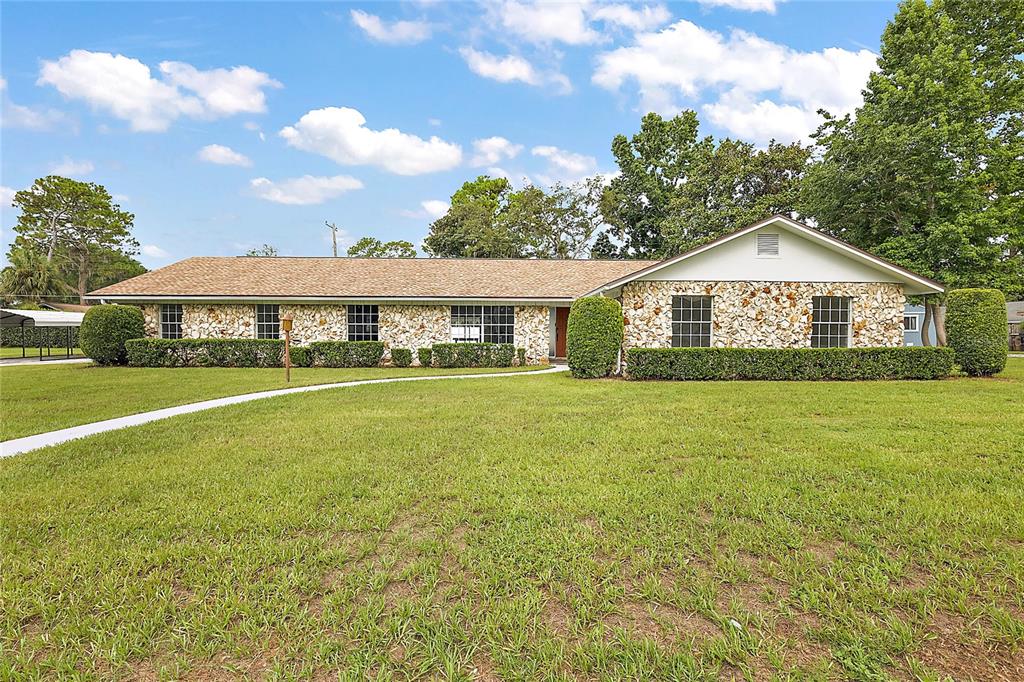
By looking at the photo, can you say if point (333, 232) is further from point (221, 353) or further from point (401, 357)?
point (401, 357)

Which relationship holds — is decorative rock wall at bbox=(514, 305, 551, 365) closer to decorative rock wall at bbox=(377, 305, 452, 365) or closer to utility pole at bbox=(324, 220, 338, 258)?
decorative rock wall at bbox=(377, 305, 452, 365)

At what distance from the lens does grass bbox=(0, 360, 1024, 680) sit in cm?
226

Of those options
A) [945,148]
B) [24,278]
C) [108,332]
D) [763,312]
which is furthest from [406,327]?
[24,278]

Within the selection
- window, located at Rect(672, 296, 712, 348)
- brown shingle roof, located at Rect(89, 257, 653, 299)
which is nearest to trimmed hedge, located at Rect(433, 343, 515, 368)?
brown shingle roof, located at Rect(89, 257, 653, 299)

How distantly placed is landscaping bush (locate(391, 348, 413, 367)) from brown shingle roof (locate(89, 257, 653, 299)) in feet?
6.95

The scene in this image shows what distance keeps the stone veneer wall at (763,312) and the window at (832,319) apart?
157 mm

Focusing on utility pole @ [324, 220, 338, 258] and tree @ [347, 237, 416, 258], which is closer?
utility pole @ [324, 220, 338, 258]

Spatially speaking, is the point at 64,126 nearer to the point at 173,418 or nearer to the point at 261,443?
the point at 173,418

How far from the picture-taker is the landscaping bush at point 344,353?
17.3 meters

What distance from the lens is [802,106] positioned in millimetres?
23781

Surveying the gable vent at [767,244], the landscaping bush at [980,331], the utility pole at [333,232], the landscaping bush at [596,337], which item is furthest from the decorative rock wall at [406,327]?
the utility pole at [333,232]

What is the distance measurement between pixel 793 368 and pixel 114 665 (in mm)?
14149

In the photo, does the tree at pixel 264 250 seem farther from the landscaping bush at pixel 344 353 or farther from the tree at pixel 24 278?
the landscaping bush at pixel 344 353

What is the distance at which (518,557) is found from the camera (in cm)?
313
